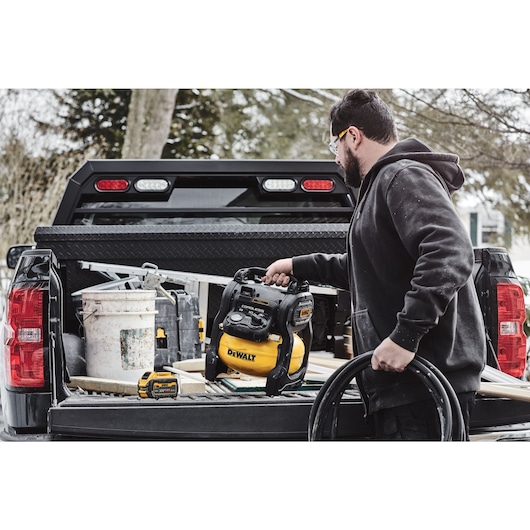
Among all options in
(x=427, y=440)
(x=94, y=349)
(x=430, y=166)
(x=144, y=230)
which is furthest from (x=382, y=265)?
(x=94, y=349)

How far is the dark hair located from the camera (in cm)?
305

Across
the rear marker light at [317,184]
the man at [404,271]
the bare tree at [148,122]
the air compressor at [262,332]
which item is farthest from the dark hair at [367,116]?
the bare tree at [148,122]

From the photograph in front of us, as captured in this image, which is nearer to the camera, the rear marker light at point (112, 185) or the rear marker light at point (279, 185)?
the rear marker light at point (112, 185)

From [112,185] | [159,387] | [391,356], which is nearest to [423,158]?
[391,356]

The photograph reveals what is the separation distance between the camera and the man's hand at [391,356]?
8.94ft

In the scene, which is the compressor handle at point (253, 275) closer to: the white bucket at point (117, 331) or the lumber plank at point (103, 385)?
the white bucket at point (117, 331)

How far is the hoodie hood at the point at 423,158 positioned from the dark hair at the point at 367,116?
14 cm

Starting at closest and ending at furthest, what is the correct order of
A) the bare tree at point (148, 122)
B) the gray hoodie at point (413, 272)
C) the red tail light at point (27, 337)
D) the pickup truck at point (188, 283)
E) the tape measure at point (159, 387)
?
1. the gray hoodie at point (413, 272)
2. the pickup truck at point (188, 283)
3. the red tail light at point (27, 337)
4. the tape measure at point (159, 387)
5. the bare tree at point (148, 122)

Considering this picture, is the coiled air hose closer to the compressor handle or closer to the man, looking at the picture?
the man

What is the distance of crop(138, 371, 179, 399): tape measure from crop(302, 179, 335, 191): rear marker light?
176 centimetres

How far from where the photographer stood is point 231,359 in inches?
147

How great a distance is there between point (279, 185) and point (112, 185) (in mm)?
998

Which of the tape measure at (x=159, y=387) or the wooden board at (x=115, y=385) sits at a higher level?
the tape measure at (x=159, y=387)

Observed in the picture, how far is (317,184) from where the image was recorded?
15.3ft
